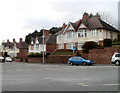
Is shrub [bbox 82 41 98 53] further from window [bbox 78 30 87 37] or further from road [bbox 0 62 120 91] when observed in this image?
road [bbox 0 62 120 91]

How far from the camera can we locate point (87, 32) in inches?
2469

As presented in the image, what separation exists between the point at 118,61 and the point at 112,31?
28285 millimetres

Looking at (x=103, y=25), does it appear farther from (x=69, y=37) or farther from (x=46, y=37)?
(x=46, y=37)


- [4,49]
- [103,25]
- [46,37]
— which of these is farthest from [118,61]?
[4,49]

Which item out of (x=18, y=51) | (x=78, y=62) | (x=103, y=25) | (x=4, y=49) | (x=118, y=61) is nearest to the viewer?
(x=118, y=61)

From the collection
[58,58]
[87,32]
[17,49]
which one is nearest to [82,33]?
[87,32]

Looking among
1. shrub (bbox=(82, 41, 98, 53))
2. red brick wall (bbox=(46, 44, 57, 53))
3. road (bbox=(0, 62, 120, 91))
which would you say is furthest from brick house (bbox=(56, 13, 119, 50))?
road (bbox=(0, 62, 120, 91))

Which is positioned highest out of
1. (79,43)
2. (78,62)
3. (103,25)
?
(103,25)

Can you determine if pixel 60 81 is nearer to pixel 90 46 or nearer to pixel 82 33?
pixel 90 46

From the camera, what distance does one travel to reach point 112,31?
209ft

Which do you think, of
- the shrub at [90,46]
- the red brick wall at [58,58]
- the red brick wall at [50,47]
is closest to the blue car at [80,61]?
the shrub at [90,46]

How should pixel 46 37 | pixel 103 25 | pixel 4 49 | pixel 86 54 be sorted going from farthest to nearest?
pixel 4 49
pixel 46 37
pixel 103 25
pixel 86 54

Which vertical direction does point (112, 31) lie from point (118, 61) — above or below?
above

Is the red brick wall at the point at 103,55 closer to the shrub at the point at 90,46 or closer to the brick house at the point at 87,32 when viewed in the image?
the shrub at the point at 90,46
